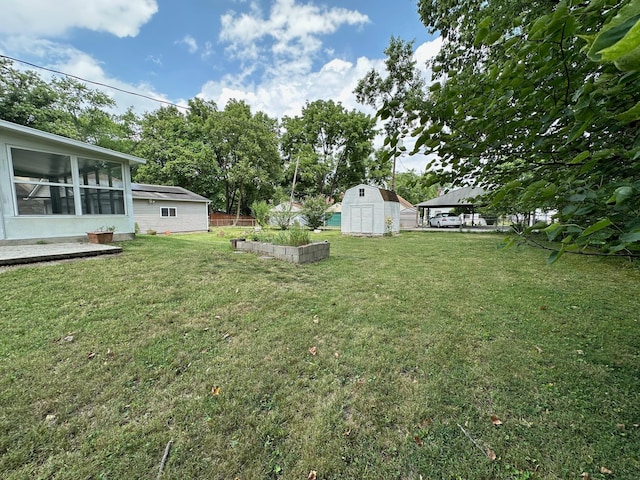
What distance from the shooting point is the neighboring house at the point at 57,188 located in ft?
20.4

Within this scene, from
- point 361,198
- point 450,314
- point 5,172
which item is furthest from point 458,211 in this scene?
point 5,172

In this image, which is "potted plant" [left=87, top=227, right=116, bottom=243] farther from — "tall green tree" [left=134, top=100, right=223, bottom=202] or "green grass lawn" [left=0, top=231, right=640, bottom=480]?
"tall green tree" [left=134, top=100, right=223, bottom=202]

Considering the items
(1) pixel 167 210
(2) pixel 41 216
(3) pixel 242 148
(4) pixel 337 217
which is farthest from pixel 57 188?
(4) pixel 337 217

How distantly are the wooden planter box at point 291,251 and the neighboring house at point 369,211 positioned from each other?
27.6ft

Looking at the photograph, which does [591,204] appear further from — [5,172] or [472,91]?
[5,172]

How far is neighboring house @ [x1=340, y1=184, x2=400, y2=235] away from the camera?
1540 centimetres

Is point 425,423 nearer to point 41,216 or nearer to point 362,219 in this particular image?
point 41,216

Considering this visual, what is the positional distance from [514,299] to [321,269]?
3.60 metres

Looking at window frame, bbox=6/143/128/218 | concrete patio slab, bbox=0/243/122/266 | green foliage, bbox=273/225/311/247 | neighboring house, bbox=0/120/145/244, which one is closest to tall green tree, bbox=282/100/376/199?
window frame, bbox=6/143/128/218

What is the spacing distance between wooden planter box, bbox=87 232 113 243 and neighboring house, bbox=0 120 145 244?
56 cm

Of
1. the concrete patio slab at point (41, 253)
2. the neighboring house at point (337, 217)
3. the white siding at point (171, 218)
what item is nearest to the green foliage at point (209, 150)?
the white siding at point (171, 218)

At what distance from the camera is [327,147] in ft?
92.1

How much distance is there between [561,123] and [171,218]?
60.5 ft

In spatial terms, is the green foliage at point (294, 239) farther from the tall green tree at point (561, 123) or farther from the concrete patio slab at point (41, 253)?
the tall green tree at point (561, 123)
